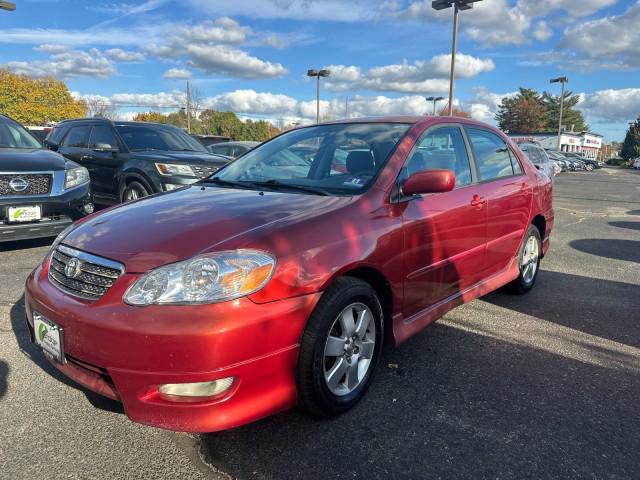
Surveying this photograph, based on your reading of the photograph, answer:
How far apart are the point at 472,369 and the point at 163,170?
18.4 ft

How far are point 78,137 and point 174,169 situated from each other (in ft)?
9.00

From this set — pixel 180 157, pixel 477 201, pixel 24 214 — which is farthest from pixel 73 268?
pixel 180 157

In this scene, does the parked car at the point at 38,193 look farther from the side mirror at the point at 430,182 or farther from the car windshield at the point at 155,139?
the side mirror at the point at 430,182

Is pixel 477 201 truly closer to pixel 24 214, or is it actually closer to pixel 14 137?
pixel 24 214

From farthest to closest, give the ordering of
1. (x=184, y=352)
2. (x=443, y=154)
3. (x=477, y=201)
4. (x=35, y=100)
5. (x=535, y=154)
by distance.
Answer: (x=35, y=100) < (x=535, y=154) < (x=477, y=201) < (x=443, y=154) < (x=184, y=352)

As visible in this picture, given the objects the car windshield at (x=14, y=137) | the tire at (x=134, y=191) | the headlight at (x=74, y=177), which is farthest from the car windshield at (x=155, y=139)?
the headlight at (x=74, y=177)

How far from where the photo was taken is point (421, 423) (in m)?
2.53

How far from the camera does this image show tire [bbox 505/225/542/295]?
4.58 m

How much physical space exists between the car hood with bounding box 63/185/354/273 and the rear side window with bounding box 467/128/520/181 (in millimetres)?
1641

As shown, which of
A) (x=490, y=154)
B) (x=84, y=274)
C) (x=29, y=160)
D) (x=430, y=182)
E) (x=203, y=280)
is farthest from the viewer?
(x=29, y=160)

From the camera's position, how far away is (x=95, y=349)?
2.12 m

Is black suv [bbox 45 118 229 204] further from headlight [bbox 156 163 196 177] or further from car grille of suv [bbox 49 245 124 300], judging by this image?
car grille of suv [bbox 49 245 124 300]

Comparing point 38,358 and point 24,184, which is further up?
point 24,184

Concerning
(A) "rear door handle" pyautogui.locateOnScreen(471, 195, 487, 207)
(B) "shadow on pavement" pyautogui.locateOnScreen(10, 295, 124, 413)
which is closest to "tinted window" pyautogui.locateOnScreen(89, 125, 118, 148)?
(B) "shadow on pavement" pyautogui.locateOnScreen(10, 295, 124, 413)
